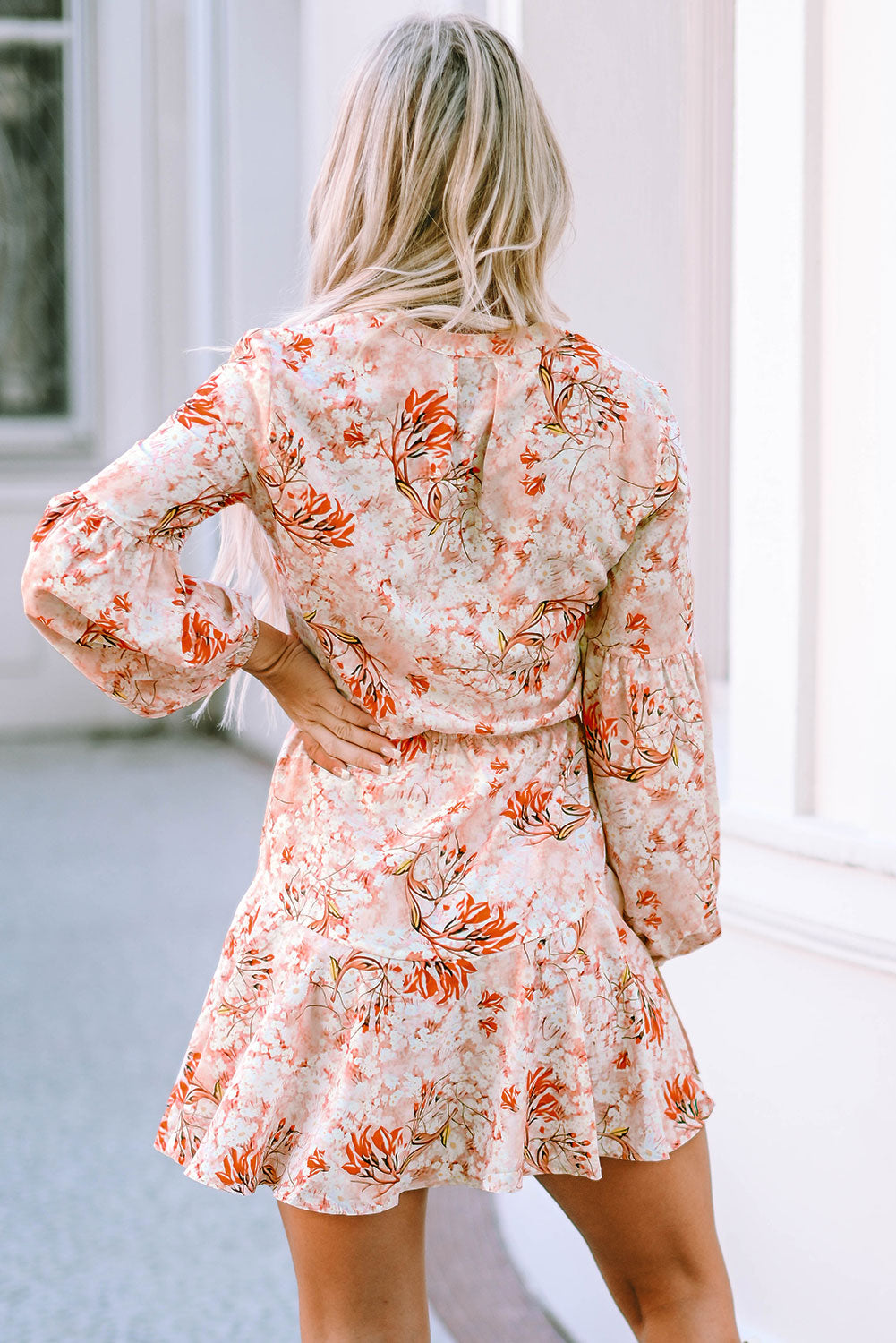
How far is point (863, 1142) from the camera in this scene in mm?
1590

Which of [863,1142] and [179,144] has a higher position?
[179,144]

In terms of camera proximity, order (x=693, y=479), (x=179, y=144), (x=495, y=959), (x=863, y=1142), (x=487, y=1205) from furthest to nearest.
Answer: (x=179, y=144) < (x=693, y=479) < (x=487, y=1205) < (x=863, y=1142) < (x=495, y=959)

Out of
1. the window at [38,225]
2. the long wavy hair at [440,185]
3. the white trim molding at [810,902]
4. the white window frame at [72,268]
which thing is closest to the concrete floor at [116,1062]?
the white trim molding at [810,902]

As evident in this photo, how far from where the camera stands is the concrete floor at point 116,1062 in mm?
1991

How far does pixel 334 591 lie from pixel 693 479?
1659mm

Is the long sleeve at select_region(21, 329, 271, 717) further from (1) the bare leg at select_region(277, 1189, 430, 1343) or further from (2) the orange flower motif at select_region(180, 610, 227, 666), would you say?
(1) the bare leg at select_region(277, 1189, 430, 1343)

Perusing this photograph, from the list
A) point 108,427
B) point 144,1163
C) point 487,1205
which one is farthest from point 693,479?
point 108,427

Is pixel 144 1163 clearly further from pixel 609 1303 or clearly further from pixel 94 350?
pixel 94 350

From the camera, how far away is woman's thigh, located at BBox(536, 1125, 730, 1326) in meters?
1.11

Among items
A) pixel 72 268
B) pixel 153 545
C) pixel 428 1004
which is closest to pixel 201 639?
pixel 153 545

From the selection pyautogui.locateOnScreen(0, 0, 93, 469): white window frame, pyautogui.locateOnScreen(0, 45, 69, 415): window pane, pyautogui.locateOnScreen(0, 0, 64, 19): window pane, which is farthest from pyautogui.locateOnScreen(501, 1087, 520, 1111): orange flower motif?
pyautogui.locateOnScreen(0, 0, 64, 19): window pane

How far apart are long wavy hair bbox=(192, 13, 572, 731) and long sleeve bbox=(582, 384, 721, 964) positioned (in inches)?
6.6

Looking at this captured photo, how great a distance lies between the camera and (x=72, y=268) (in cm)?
624

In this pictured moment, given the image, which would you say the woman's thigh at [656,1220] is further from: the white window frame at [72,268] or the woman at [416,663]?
the white window frame at [72,268]
